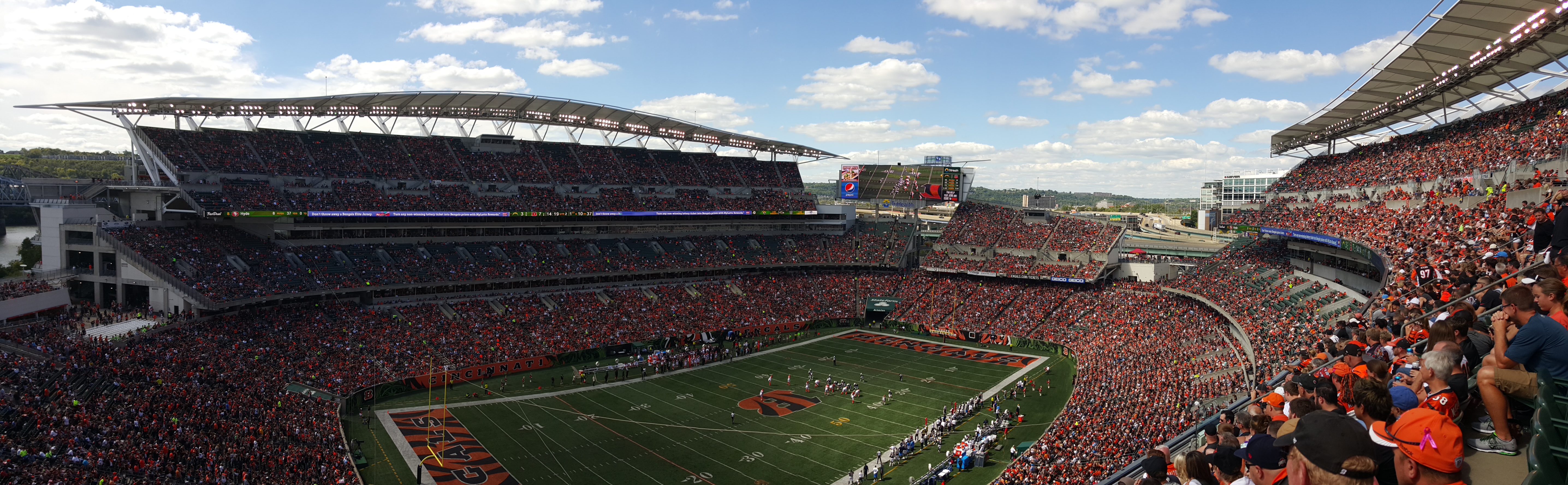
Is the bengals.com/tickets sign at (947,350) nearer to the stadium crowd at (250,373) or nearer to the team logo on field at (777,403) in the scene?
the stadium crowd at (250,373)

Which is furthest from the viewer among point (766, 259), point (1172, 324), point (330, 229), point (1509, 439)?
point (766, 259)

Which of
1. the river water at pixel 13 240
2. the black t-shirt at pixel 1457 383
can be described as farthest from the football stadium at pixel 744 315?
the river water at pixel 13 240

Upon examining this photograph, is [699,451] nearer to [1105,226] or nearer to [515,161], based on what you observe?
[515,161]

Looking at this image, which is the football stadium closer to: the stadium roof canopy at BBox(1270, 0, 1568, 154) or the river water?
the stadium roof canopy at BBox(1270, 0, 1568, 154)

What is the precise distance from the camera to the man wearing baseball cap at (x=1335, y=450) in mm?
3996

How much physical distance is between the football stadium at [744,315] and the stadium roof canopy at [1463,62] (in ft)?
0.62

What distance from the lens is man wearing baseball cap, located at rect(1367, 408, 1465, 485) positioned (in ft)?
15.5

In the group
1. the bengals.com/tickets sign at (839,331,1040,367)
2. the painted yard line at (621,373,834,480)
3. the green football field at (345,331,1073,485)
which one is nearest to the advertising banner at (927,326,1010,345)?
the bengals.com/tickets sign at (839,331,1040,367)

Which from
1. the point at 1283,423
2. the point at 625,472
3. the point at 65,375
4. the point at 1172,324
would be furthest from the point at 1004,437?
the point at 65,375

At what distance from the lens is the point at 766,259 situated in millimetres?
64562

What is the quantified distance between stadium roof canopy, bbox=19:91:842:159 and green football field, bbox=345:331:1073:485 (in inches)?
827

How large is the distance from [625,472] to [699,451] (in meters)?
3.37

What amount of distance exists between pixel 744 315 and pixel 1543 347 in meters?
50.4

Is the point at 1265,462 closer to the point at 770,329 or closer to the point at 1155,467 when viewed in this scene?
the point at 1155,467
